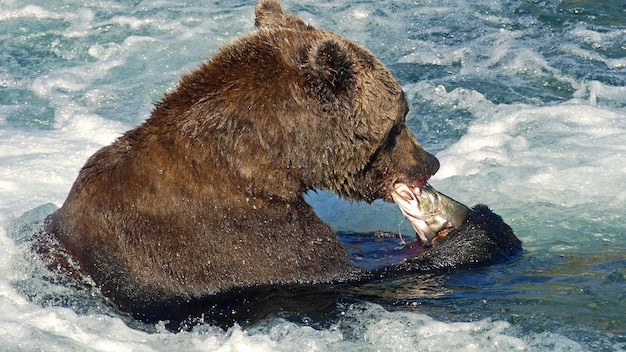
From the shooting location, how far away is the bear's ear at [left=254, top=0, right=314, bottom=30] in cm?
545

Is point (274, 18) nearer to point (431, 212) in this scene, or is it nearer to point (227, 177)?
point (227, 177)

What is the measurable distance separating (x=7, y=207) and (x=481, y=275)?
3566 millimetres

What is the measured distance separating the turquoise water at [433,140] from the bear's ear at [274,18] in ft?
1.47

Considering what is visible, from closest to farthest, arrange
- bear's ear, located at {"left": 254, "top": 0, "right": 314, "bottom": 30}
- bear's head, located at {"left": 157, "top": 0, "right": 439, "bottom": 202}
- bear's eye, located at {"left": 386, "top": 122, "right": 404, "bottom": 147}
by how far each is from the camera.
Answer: bear's head, located at {"left": 157, "top": 0, "right": 439, "bottom": 202} < bear's eye, located at {"left": 386, "top": 122, "right": 404, "bottom": 147} < bear's ear, located at {"left": 254, "top": 0, "right": 314, "bottom": 30}

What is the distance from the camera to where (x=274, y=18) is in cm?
558

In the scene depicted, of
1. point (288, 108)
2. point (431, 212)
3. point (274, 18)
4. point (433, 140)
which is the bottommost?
point (433, 140)

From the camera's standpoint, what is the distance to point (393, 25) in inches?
452

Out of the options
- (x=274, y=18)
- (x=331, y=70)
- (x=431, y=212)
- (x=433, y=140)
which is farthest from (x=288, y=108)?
(x=433, y=140)

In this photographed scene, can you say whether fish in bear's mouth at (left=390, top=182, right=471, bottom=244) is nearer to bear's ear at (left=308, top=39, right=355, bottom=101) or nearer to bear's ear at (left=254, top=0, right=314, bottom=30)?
bear's ear at (left=308, top=39, right=355, bottom=101)

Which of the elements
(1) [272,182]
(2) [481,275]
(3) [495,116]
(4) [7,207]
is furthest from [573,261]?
(4) [7,207]

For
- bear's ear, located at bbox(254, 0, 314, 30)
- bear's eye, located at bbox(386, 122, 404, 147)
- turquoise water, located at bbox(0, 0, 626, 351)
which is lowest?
turquoise water, located at bbox(0, 0, 626, 351)

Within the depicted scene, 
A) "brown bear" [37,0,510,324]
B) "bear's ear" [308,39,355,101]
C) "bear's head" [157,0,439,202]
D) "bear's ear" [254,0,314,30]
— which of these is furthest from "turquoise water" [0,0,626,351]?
"bear's ear" [308,39,355,101]

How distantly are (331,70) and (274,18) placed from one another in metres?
1.02

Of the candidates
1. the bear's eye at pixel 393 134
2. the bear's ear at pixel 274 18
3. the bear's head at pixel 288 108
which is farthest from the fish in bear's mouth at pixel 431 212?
the bear's ear at pixel 274 18
